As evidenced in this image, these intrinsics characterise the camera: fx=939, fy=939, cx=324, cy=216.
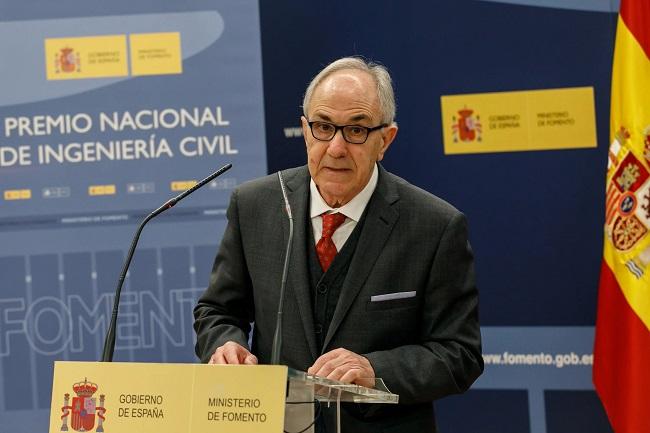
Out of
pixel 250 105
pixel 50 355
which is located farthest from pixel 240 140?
pixel 50 355

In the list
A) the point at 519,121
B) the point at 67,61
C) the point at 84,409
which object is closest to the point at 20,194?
the point at 67,61

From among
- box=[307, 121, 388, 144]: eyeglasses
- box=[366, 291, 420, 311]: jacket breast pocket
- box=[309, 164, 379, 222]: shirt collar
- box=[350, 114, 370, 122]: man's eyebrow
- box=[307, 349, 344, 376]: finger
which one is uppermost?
box=[350, 114, 370, 122]: man's eyebrow

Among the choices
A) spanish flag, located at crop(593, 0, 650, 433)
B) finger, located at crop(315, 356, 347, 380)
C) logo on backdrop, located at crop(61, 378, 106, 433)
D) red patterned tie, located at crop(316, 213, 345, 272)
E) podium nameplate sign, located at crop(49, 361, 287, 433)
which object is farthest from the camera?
spanish flag, located at crop(593, 0, 650, 433)

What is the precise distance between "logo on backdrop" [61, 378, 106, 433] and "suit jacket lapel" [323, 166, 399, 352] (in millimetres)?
726

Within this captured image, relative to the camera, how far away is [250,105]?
14.8ft

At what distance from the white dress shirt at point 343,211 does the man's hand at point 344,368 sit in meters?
0.50

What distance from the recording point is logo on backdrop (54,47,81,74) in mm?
4535

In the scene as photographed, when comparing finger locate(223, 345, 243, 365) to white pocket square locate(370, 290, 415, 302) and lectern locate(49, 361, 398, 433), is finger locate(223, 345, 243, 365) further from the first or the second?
white pocket square locate(370, 290, 415, 302)

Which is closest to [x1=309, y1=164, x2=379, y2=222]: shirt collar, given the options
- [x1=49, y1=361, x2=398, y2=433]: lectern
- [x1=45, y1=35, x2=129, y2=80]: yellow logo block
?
[x1=49, y1=361, x2=398, y2=433]: lectern

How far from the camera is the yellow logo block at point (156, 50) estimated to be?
4500 mm

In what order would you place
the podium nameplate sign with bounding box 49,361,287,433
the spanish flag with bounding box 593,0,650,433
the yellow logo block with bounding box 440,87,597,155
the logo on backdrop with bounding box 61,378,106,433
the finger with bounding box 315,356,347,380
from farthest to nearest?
1. the yellow logo block with bounding box 440,87,597,155
2. the spanish flag with bounding box 593,0,650,433
3. the finger with bounding box 315,356,347,380
4. the logo on backdrop with bounding box 61,378,106,433
5. the podium nameplate sign with bounding box 49,361,287,433

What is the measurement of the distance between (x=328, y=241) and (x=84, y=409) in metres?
0.89

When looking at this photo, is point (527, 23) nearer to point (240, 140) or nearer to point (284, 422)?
point (240, 140)

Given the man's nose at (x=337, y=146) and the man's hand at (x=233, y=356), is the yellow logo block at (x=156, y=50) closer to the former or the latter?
the man's nose at (x=337, y=146)
